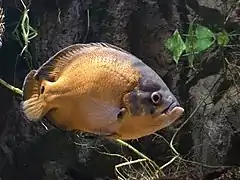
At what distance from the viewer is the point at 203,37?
3.38 m

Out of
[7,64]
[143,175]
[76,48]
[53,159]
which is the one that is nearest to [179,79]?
[143,175]

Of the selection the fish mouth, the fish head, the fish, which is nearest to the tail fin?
the fish

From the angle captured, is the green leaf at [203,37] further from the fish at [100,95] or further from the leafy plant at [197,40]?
the fish at [100,95]

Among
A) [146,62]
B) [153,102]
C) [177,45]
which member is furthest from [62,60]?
[146,62]

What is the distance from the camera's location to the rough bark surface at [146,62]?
3.59 metres

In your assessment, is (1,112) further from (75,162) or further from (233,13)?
(233,13)

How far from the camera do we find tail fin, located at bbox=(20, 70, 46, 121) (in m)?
1.65

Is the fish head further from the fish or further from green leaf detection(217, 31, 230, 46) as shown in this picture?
green leaf detection(217, 31, 230, 46)

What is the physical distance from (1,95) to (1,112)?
0.20 meters

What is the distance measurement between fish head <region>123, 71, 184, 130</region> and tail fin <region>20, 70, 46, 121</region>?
34cm

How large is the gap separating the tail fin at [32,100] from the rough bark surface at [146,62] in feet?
5.49

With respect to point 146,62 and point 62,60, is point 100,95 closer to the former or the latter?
point 62,60

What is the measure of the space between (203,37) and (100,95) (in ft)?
6.51

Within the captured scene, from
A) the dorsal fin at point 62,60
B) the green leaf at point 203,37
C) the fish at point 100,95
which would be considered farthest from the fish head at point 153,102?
the green leaf at point 203,37
